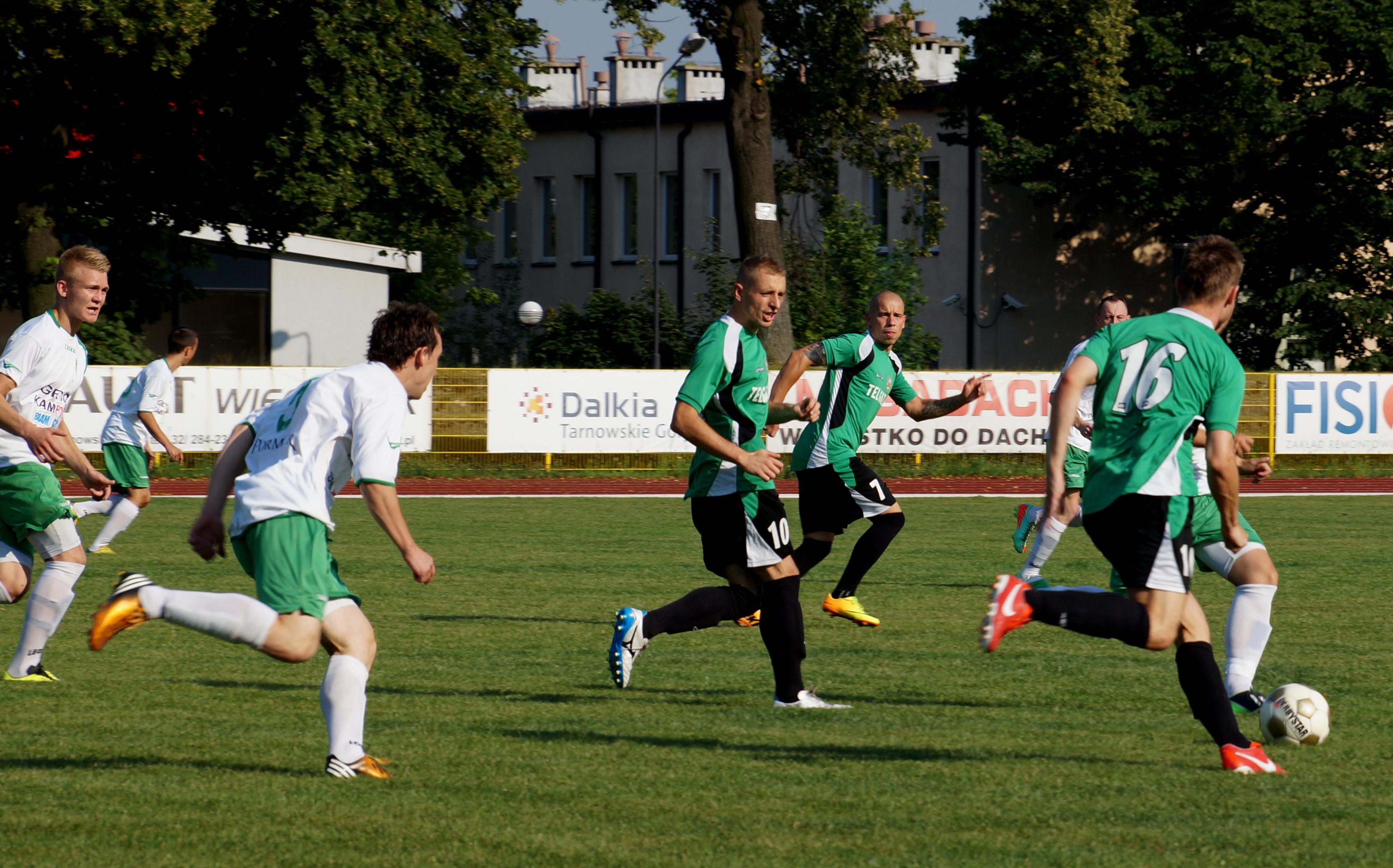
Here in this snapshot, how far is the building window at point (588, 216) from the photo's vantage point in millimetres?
48594

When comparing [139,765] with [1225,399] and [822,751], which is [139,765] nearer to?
[822,751]

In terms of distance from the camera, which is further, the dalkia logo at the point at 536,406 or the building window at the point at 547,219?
the building window at the point at 547,219

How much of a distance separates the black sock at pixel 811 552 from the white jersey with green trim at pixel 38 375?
12.4 feet

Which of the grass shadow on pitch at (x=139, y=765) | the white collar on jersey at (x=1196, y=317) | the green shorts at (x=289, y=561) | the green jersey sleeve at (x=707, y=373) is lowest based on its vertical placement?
A: the grass shadow on pitch at (x=139, y=765)

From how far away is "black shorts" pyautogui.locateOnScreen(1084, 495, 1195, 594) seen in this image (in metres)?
6.01

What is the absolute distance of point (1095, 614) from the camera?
5.92 meters

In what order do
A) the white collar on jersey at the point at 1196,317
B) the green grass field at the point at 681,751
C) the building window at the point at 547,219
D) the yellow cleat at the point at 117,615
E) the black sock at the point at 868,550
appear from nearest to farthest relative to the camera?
the green grass field at the point at 681,751, the yellow cleat at the point at 117,615, the white collar on jersey at the point at 1196,317, the black sock at the point at 868,550, the building window at the point at 547,219

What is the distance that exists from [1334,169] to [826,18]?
13035 millimetres

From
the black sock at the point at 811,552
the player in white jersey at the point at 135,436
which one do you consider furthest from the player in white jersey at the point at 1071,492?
the player in white jersey at the point at 135,436

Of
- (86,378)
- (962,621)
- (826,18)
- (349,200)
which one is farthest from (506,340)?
(962,621)

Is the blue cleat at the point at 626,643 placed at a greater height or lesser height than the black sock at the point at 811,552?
lesser

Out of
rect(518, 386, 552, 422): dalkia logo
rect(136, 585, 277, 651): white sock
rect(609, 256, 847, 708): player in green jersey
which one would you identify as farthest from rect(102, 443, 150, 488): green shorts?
rect(518, 386, 552, 422): dalkia logo

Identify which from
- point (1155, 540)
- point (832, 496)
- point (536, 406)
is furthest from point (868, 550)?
point (536, 406)

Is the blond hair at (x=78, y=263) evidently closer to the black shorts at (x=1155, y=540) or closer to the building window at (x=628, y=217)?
the black shorts at (x=1155, y=540)
